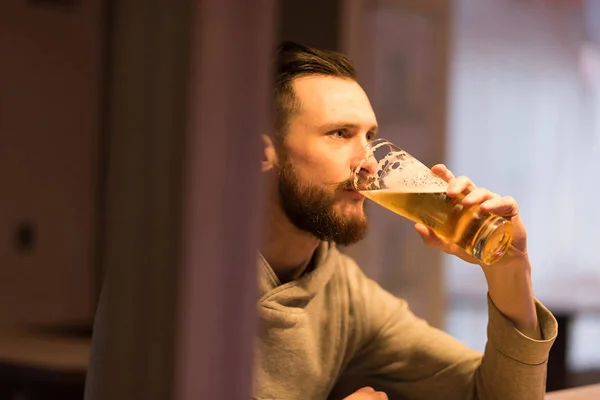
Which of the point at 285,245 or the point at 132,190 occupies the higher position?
the point at 132,190

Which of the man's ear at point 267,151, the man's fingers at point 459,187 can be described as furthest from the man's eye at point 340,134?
the man's ear at point 267,151

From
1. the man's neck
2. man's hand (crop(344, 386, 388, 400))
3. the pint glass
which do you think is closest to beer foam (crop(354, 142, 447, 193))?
the pint glass

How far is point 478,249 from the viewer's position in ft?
3.17

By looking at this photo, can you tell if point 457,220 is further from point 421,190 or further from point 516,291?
point 516,291

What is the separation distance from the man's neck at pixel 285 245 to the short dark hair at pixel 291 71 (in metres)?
0.12

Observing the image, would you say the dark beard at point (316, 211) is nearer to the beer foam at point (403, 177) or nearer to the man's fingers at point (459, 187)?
the beer foam at point (403, 177)

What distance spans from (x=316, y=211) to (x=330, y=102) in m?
0.16

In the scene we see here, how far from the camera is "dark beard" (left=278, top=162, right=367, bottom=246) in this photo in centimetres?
113

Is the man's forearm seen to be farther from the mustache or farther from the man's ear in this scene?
the man's ear

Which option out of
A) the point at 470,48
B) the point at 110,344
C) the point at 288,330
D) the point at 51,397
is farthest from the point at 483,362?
the point at 470,48

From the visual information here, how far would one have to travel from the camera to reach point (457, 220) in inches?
39.1

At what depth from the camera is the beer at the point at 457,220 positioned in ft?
3.17

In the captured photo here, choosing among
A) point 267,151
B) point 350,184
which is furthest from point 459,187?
point 267,151

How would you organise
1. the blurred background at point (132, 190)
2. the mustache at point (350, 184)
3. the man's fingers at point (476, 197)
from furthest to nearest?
the mustache at point (350, 184) → the man's fingers at point (476, 197) → the blurred background at point (132, 190)
